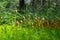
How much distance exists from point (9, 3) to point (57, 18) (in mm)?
3552

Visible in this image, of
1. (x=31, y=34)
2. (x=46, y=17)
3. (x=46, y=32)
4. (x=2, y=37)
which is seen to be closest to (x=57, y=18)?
(x=46, y=17)

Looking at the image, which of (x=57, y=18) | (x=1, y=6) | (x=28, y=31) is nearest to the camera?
(x=28, y=31)

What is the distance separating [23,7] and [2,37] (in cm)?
462

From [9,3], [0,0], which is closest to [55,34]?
[0,0]

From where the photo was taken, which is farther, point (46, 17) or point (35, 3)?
point (35, 3)

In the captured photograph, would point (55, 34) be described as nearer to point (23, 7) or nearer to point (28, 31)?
point (28, 31)

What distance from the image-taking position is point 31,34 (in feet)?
16.7

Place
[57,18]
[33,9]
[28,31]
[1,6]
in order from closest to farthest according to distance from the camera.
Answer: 1. [28,31]
2. [57,18]
3. [1,6]
4. [33,9]

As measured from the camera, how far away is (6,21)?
7074 mm

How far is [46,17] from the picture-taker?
7.27m

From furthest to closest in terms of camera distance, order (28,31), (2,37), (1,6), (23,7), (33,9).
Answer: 1. (23,7)
2. (33,9)
3. (1,6)
4. (28,31)
5. (2,37)

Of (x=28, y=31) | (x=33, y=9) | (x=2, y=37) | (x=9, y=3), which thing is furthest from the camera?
(x=9, y=3)

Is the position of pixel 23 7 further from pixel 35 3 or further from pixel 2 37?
pixel 2 37

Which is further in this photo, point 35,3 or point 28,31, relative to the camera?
point 35,3
